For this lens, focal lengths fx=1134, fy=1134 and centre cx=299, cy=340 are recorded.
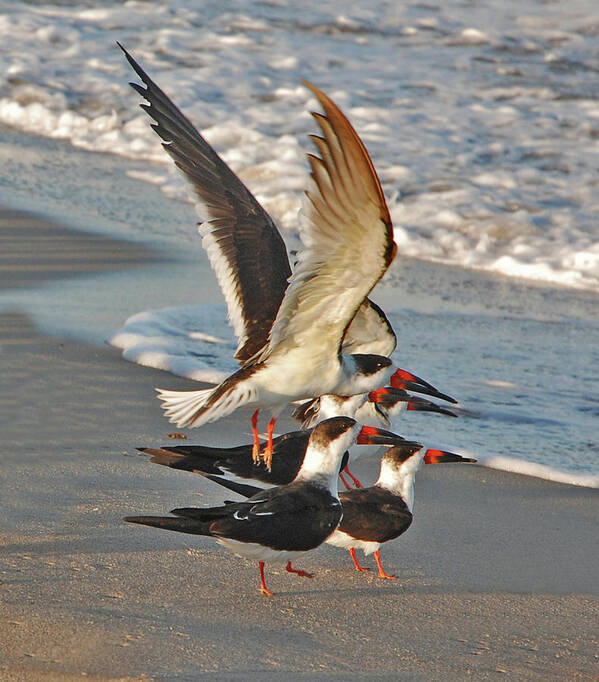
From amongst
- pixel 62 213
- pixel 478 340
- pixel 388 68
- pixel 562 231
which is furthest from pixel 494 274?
pixel 388 68

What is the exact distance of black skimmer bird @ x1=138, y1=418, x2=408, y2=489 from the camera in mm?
4246

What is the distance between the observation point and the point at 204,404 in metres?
4.32

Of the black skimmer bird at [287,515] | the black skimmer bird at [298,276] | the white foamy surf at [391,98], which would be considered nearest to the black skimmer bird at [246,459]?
the black skimmer bird at [298,276]

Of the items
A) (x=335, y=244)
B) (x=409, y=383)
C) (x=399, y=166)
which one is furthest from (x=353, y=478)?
(x=399, y=166)

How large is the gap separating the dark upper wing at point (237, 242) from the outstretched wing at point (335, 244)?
0.48 metres

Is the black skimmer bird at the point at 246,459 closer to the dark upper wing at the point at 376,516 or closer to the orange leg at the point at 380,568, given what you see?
the dark upper wing at the point at 376,516

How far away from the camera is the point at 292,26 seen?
49.8 feet

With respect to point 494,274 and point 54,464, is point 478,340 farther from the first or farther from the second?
point 54,464

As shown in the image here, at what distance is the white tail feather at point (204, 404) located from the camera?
14.0ft

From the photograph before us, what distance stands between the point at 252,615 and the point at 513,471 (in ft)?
5.76

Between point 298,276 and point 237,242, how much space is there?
1142mm

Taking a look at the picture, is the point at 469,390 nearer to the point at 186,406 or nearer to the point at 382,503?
the point at 382,503

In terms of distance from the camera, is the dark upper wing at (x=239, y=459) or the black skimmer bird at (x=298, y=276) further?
the dark upper wing at (x=239, y=459)

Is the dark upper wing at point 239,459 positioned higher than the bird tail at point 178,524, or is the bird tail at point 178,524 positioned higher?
the bird tail at point 178,524
